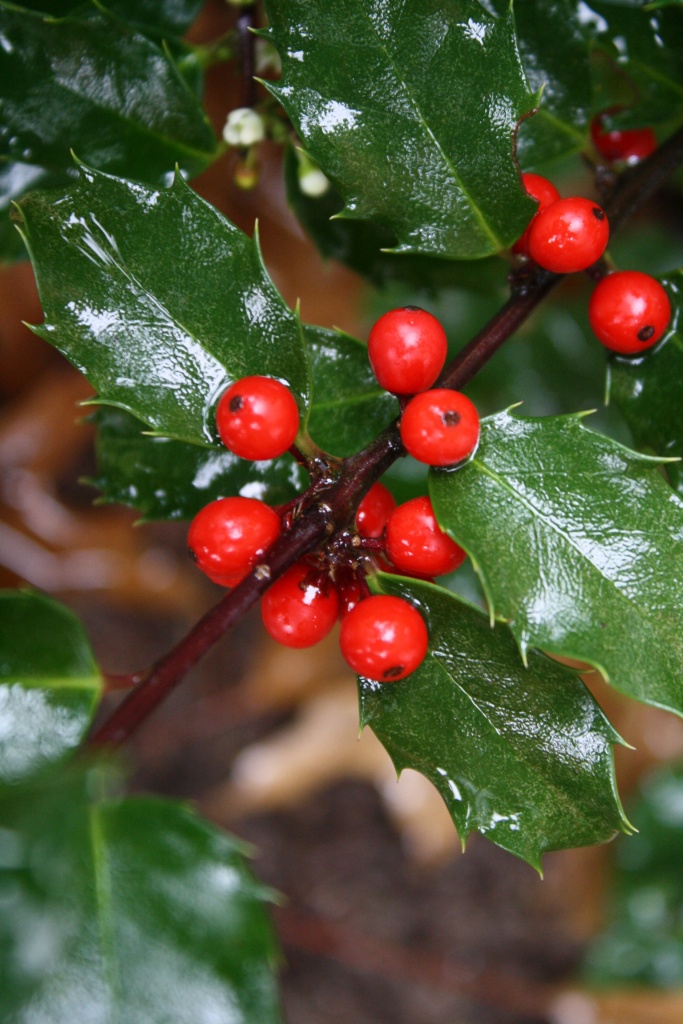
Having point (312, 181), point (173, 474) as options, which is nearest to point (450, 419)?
point (173, 474)

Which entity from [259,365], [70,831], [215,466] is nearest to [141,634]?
[70,831]

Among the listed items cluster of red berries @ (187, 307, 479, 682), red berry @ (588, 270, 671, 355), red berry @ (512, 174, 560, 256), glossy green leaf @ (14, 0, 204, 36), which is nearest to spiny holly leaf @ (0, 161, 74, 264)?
glossy green leaf @ (14, 0, 204, 36)

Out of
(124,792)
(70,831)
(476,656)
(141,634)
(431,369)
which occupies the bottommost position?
(124,792)

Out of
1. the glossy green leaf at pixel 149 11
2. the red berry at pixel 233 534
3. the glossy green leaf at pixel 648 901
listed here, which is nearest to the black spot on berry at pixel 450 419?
the red berry at pixel 233 534

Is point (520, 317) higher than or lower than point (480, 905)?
higher

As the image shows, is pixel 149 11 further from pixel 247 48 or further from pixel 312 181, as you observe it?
pixel 312 181

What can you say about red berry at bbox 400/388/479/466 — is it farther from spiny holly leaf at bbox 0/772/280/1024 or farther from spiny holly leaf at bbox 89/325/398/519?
spiny holly leaf at bbox 0/772/280/1024

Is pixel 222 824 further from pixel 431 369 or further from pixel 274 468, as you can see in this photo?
pixel 431 369
